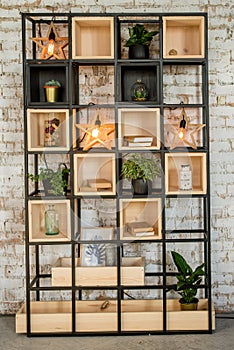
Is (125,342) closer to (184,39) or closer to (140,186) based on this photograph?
(140,186)

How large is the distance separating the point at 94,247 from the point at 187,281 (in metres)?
0.63

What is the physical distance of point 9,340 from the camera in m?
3.62

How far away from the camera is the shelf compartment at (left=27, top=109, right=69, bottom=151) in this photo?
3596 millimetres

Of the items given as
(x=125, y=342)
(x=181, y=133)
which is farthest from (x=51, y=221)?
(x=181, y=133)

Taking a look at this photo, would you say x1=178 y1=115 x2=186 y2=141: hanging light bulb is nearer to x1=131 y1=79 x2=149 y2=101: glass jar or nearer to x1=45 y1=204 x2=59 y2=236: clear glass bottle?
x1=131 y1=79 x2=149 y2=101: glass jar

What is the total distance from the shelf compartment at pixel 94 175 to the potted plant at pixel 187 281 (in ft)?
2.11

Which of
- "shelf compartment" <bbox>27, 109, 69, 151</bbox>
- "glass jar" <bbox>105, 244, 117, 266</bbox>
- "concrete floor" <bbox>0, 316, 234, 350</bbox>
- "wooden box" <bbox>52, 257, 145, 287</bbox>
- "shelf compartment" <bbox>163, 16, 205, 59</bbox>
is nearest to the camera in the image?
"concrete floor" <bbox>0, 316, 234, 350</bbox>

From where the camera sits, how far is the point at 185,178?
366cm

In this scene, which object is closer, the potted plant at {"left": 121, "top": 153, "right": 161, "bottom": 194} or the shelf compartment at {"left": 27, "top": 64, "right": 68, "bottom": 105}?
the potted plant at {"left": 121, "top": 153, "right": 161, "bottom": 194}

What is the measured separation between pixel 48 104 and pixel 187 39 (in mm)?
1073

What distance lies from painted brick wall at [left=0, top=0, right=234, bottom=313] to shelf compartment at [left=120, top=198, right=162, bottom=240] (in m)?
0.21

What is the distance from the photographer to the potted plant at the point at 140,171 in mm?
3602

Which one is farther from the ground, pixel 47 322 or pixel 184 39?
pixel 184 39

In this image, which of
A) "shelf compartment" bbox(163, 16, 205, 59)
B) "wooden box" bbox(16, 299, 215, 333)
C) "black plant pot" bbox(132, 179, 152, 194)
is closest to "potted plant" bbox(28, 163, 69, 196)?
"black plant pot" bbox(132, 179, 152, 194)
